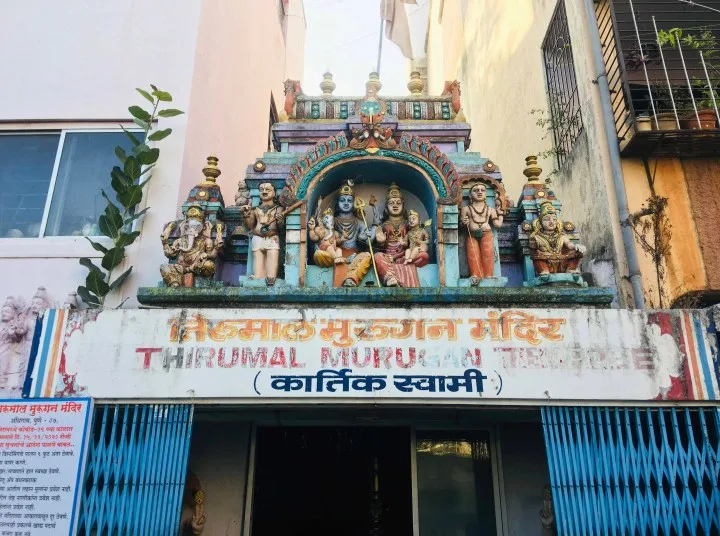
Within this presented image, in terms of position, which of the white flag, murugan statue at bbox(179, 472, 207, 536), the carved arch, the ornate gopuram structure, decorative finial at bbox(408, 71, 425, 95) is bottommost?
murugan statue at bbox(179, 472, 207, 536)

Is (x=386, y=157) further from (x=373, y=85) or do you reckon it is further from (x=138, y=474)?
(x=138, y=474)

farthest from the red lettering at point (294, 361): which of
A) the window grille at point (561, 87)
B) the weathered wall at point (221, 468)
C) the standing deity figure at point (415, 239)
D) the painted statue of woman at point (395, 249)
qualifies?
the window grille at point (561, 87)

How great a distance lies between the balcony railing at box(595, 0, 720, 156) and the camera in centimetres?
800

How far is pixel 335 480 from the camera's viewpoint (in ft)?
29.5

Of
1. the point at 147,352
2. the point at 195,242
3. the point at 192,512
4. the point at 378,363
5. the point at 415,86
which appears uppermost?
the point at 415,86

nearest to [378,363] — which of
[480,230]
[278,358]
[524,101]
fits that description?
[278,358]

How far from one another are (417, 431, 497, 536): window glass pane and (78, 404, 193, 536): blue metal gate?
3132 millimetres

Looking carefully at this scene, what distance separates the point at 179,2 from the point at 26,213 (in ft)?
13.1

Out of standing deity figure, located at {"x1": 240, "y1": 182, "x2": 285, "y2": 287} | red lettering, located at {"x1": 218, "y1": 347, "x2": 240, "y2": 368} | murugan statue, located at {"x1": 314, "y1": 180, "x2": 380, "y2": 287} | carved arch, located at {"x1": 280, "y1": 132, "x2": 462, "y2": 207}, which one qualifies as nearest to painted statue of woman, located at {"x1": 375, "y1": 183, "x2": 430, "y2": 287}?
murugan statue, located at {"x1": 314, "y1": 180, "x2": 380, "y2": 287}

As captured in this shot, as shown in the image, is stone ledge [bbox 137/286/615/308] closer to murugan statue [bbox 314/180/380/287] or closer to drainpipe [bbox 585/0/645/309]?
murugan statue [bbox 314/180/380/287]

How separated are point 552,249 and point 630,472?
2663mm

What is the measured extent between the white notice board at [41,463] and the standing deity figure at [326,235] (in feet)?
10.3

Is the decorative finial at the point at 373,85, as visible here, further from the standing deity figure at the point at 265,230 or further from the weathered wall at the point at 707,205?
the weathered wall at the point at 707,205

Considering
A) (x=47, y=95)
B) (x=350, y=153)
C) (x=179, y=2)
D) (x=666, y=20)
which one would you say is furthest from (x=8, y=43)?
(x=666, y=20)
